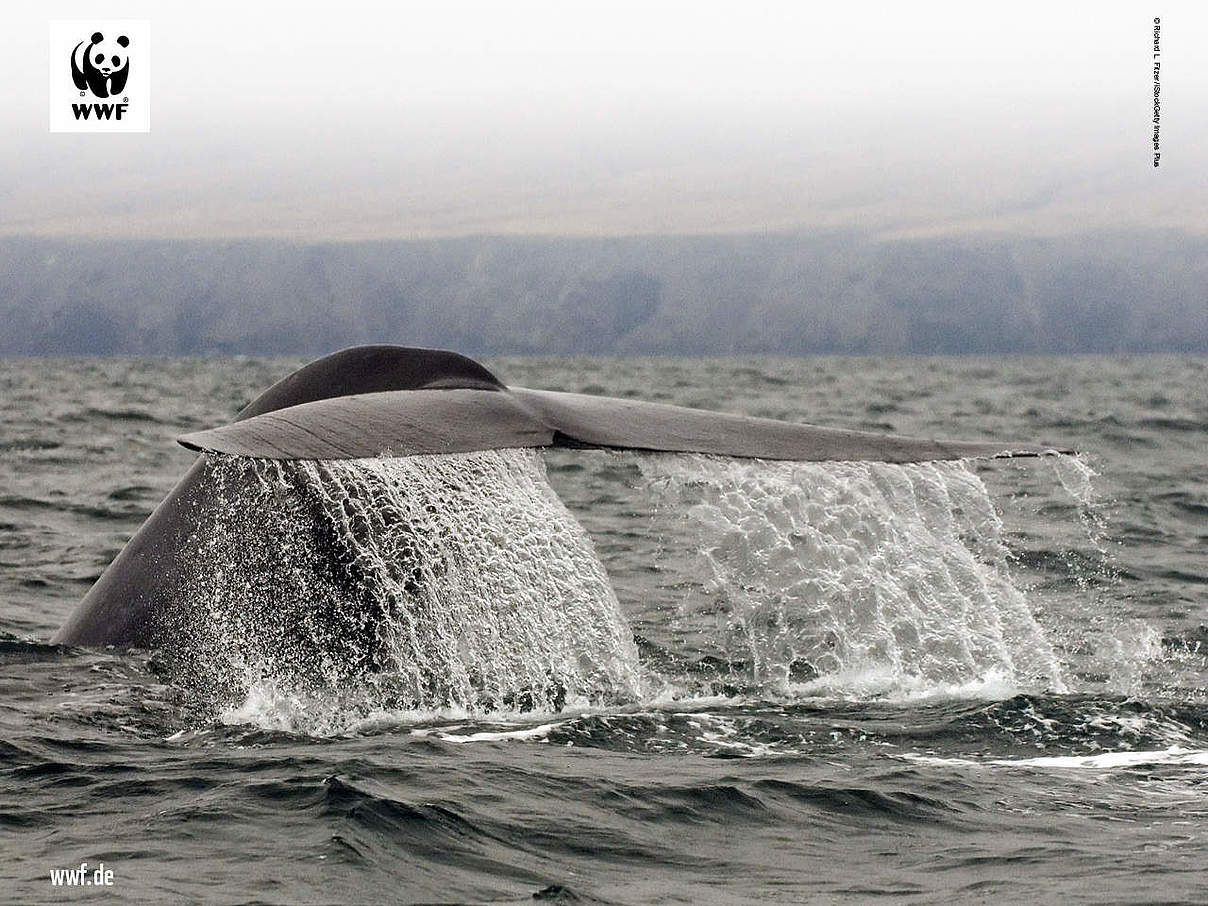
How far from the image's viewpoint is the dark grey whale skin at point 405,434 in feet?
17.6

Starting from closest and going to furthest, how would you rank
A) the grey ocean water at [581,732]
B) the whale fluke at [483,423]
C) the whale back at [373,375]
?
1. the grey ocean water at [581,732]
2. the whale fluke at [483,423]
3. the whale back at [373,375]

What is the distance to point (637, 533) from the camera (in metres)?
14.9

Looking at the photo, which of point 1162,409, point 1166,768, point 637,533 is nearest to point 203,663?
point 1166,768

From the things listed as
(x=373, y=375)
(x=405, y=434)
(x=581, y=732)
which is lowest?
(x=581, y=732)

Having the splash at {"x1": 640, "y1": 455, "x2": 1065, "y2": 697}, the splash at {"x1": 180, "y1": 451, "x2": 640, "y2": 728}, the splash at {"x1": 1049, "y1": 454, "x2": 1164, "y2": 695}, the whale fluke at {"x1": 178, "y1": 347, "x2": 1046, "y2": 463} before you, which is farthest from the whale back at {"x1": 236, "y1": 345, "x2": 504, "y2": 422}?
the splash at {"x1": 1049, "y1": 454, "x2": 1164, "y2": 695}

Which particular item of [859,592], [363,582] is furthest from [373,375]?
[859,592]

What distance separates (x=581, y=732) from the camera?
692 cm

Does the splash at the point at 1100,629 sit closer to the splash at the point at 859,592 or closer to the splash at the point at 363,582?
the splash at the point at 859,592

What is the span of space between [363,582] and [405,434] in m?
1.47

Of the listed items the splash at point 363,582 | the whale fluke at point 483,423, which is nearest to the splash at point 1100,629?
the whale fluke at point 483,423

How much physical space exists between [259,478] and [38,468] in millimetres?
12987

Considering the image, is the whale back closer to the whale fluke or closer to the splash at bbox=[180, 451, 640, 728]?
the whale fluke

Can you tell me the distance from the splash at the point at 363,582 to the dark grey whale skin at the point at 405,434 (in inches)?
11.2

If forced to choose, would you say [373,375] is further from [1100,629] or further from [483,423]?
[1100,629]
